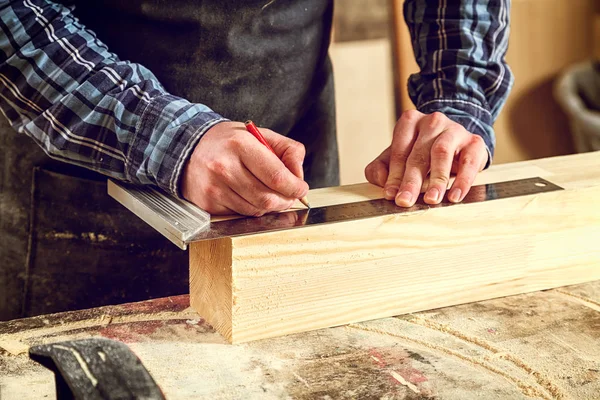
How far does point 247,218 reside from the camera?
1.41 meters

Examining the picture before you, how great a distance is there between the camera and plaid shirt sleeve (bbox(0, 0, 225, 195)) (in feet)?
4.92

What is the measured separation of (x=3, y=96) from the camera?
5.41 ft

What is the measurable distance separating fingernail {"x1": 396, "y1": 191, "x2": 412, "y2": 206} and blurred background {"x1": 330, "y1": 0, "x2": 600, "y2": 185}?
217 cm

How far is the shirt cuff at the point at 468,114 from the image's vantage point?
1821 millimetres

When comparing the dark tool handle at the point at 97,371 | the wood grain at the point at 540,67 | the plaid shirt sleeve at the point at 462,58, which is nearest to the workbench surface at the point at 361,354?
the dark tool handle at the point at 97,371

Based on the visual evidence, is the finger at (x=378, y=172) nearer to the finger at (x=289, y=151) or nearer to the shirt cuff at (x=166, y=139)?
the finger at (x=289, y=151)

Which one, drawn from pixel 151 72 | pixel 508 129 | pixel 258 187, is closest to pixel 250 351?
pixel 258 187

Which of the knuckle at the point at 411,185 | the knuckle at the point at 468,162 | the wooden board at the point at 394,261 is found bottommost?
the wooden board at the point at 394,261

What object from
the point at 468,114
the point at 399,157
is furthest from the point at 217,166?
the point at 468,114

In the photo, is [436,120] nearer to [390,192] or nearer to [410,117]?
[410,117]

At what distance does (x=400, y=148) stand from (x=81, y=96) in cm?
68

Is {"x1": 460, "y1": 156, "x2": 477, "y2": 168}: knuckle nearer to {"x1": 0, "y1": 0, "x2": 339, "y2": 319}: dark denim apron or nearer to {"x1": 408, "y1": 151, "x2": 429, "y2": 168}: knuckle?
{"x1": 408, "y1": 151, "x2": 429, "y2": 168}: knuckle

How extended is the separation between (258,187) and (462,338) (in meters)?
0.46

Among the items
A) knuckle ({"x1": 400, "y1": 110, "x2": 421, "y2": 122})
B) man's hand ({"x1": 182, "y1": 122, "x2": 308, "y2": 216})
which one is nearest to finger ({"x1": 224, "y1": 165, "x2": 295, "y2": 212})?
man's hand ({"x1": 182, "y1": 122, "x2": 308, "y2": 216})
